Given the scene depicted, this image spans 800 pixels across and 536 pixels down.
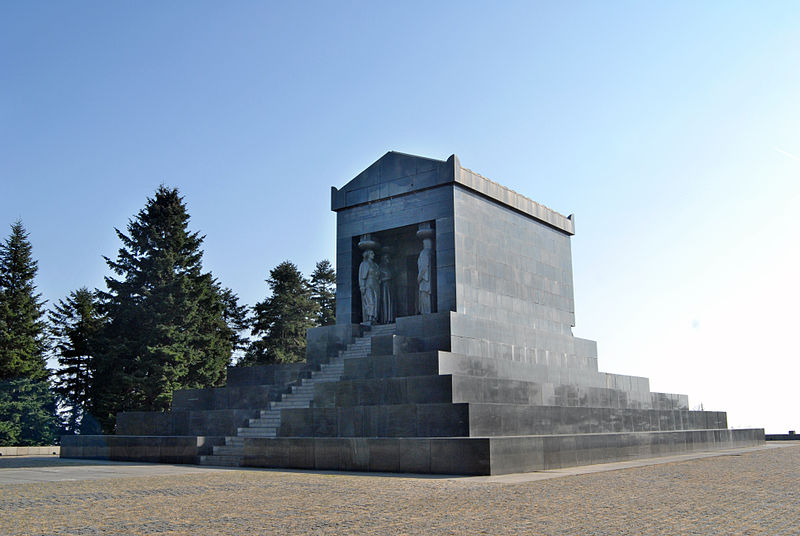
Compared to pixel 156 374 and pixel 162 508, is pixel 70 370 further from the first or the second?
pixel 162 508

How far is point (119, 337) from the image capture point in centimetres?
3956

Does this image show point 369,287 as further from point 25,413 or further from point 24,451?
point 25,413

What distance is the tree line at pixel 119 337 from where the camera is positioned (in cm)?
3756

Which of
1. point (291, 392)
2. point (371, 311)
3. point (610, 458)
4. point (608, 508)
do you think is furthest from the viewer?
point (371, 311)

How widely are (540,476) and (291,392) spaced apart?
933 cm

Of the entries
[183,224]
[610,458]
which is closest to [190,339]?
[183,224]

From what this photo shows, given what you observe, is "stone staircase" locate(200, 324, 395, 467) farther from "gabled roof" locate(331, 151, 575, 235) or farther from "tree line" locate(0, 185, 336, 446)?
"tree line" locate(0, 185, 336, 446)

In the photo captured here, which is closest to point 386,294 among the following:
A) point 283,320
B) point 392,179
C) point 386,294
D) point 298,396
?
point 386,294

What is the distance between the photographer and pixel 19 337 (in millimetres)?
37750

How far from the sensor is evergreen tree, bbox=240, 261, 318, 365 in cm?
5003

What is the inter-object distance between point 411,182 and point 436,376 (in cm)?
880

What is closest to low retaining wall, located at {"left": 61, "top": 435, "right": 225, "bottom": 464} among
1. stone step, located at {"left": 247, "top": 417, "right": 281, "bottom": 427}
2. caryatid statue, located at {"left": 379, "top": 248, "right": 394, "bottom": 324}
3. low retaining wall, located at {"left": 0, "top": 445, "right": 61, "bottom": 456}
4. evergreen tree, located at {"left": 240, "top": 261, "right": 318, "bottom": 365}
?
stone step, located at {"left": 247, "top": 417, "right": 281, "bottom": 427}

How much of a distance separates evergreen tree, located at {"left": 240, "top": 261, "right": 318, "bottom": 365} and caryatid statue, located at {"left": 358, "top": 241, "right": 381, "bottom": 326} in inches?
992

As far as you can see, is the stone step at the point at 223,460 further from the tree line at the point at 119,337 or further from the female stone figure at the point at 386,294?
the tree line at the point at 119,337
